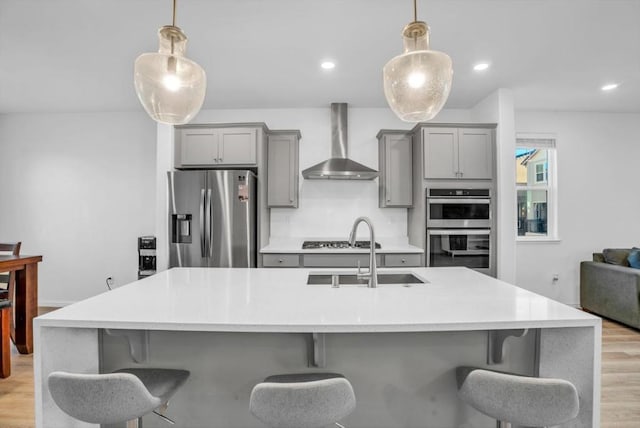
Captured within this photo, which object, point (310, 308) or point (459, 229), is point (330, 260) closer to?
point (459, 229)

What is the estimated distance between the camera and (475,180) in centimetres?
375

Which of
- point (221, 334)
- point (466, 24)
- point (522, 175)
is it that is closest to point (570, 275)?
point (522, 175)

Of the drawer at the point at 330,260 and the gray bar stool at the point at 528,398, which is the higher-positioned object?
the drawer at the point at 330,260

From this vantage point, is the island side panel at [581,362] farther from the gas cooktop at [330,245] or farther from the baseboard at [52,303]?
the baseboard at [52,303]

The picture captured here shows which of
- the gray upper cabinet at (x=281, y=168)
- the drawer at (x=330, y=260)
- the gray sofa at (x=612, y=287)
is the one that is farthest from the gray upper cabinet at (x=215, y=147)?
the gray sofa at (x=612, y=287)

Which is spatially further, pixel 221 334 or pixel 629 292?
pixel 629 292

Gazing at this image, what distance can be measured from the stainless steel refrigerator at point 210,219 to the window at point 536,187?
370cm

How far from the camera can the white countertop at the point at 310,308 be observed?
4.04 ft

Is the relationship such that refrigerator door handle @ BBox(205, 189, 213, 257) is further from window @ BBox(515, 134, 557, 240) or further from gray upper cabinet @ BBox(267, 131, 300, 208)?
window @ BBox(515, 134, 557, 240)

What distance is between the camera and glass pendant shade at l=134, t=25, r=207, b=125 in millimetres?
1566

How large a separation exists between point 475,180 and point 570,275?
2.19m

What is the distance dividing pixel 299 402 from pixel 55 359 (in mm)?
1040

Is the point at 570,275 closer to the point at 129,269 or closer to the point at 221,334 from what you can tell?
the point at 221,334

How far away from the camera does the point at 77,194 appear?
182 inches
